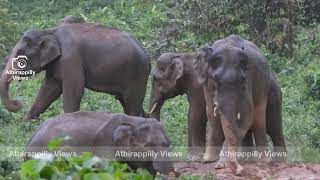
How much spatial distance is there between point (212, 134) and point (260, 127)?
0.52m

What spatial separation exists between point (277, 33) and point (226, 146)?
28.1 ft

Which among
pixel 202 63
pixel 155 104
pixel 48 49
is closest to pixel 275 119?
pixel 202 63

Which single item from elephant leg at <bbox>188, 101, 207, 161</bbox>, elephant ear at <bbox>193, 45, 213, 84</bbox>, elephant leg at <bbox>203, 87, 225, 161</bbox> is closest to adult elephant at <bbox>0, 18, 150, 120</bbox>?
elephant leg at <bbox>188, 101, 207, 161</bbox>

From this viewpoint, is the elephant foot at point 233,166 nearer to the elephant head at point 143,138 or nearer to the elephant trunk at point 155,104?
the elephant head at point 143,138

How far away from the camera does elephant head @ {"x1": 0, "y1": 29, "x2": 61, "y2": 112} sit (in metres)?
10.4

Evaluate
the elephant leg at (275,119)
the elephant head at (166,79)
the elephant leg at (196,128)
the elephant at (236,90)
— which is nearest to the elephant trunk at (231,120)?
the elephant at (236,90)

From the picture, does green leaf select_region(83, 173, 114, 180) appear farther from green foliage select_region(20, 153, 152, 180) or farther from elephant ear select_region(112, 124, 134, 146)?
elephant ear select_region(112, 124, 134, 146)

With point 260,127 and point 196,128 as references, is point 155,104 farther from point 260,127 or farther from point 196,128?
point 260,127

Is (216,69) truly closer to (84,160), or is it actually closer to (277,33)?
(84,160)

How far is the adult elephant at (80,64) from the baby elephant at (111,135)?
233 cm

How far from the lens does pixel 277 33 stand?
54.7 feet

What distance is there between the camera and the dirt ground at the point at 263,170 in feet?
26.6

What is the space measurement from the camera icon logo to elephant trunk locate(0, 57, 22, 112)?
0.11 meters

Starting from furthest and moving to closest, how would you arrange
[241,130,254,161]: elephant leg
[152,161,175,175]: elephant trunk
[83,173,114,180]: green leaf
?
[241,130,254,161]: elephant leg → [152,161,175,175]: elephant trunk → [83,173,114,180]: green leaf
